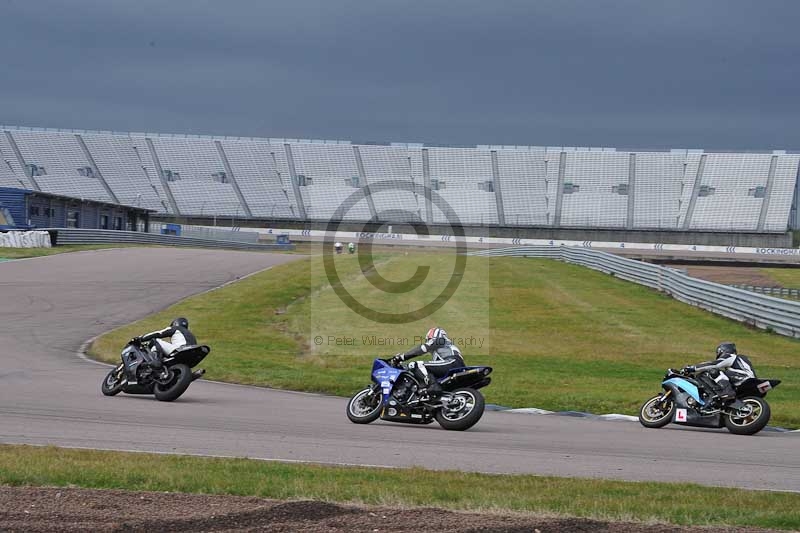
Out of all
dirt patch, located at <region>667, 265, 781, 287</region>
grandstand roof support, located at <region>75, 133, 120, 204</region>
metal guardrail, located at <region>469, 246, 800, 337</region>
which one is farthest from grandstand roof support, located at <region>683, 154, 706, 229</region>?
grandstand roof support, located at <region>75, 133, 120, 204</region>

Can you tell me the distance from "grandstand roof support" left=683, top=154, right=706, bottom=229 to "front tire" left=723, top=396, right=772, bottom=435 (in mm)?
78059

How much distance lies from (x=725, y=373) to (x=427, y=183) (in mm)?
84494

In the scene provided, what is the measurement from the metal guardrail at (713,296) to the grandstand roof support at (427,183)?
45.1 meters

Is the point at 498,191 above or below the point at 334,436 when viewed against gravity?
above

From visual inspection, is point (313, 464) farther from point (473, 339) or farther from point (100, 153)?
point (100, 153)

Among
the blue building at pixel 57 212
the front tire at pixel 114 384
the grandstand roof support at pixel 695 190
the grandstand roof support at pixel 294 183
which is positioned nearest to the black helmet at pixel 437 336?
the front tire at pixel 114 384

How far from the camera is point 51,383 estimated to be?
1655 cm

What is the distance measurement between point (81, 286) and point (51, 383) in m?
20.2

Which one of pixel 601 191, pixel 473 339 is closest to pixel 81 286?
pixel 473 339

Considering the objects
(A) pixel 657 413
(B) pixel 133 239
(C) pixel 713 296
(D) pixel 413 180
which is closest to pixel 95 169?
(D) pixel 413 180

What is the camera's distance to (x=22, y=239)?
51.0m

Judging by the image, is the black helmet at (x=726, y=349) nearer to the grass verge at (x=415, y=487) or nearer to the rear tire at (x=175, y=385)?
the grass verge at (x=415, y=487)

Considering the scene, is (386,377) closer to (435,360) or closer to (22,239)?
(435,360)

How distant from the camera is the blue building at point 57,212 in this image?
57625 millimetres
